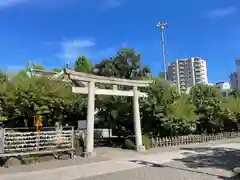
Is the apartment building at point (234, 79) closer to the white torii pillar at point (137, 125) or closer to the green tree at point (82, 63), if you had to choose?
the green tree at point (82, 63)

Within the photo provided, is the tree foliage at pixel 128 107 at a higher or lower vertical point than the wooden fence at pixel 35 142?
higher

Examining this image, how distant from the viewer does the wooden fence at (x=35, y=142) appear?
10766mm

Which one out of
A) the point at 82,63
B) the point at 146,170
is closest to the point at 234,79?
the point at 82,63

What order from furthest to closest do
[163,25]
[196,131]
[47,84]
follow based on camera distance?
[163,25]
[196,131]
[47,84]

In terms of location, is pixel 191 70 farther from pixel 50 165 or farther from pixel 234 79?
pixel 50 165

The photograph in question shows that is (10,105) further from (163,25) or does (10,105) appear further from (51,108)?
(163,25)

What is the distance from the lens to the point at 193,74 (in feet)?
203

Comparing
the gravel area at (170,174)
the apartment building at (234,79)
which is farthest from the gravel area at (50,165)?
the apartment building at (234,79)

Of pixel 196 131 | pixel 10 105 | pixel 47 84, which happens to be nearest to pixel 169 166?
pixel 47 84

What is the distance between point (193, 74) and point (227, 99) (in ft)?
131

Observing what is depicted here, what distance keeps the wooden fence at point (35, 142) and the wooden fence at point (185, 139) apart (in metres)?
5.35

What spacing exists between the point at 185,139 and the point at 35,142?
9.84 meters

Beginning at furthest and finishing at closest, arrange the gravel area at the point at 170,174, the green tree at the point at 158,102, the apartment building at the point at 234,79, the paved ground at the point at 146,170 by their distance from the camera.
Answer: the apartment building at the point at 234,79 → the green tree at the point at 158,102 → the paved ground at the point at 146,170 → the gravel area at the point at 170,174

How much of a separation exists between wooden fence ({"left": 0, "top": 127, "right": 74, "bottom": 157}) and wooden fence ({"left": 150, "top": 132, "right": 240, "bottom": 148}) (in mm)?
5350
